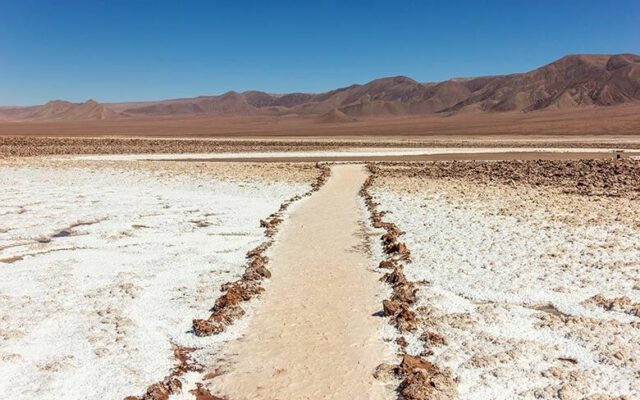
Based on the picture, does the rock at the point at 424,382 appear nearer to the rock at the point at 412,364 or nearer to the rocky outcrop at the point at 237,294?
the rock at the point at 412,364

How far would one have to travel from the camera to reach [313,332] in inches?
268

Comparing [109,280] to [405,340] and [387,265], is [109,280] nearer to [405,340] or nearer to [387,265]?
[387,265]

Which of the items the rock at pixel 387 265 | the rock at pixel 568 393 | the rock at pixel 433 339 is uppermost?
the rock at pixel 387 265

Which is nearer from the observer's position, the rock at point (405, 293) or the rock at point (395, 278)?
the rock at point (405, 293)

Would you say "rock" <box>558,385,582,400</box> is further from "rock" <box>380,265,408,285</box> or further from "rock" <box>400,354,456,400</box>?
"rock" <box>380,265,408,285</box>

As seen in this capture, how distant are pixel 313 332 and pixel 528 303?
307 centimetres

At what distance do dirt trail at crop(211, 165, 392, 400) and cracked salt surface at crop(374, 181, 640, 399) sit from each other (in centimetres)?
74

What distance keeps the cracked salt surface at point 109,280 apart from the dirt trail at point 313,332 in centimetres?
58

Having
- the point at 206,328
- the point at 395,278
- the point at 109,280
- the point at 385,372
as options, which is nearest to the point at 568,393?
the point at 385,372

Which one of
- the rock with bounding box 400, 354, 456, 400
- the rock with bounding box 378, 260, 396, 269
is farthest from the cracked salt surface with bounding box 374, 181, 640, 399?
the rock with bounding box 378, 260, 396, 269

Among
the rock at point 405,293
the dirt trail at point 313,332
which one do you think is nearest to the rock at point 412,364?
the dirt trail at point 313,332

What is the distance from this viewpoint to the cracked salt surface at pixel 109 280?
19.3 ft

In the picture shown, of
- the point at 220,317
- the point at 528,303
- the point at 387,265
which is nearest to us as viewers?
the point at 220,317

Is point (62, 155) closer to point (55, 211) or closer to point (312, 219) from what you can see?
point (55, 211)
